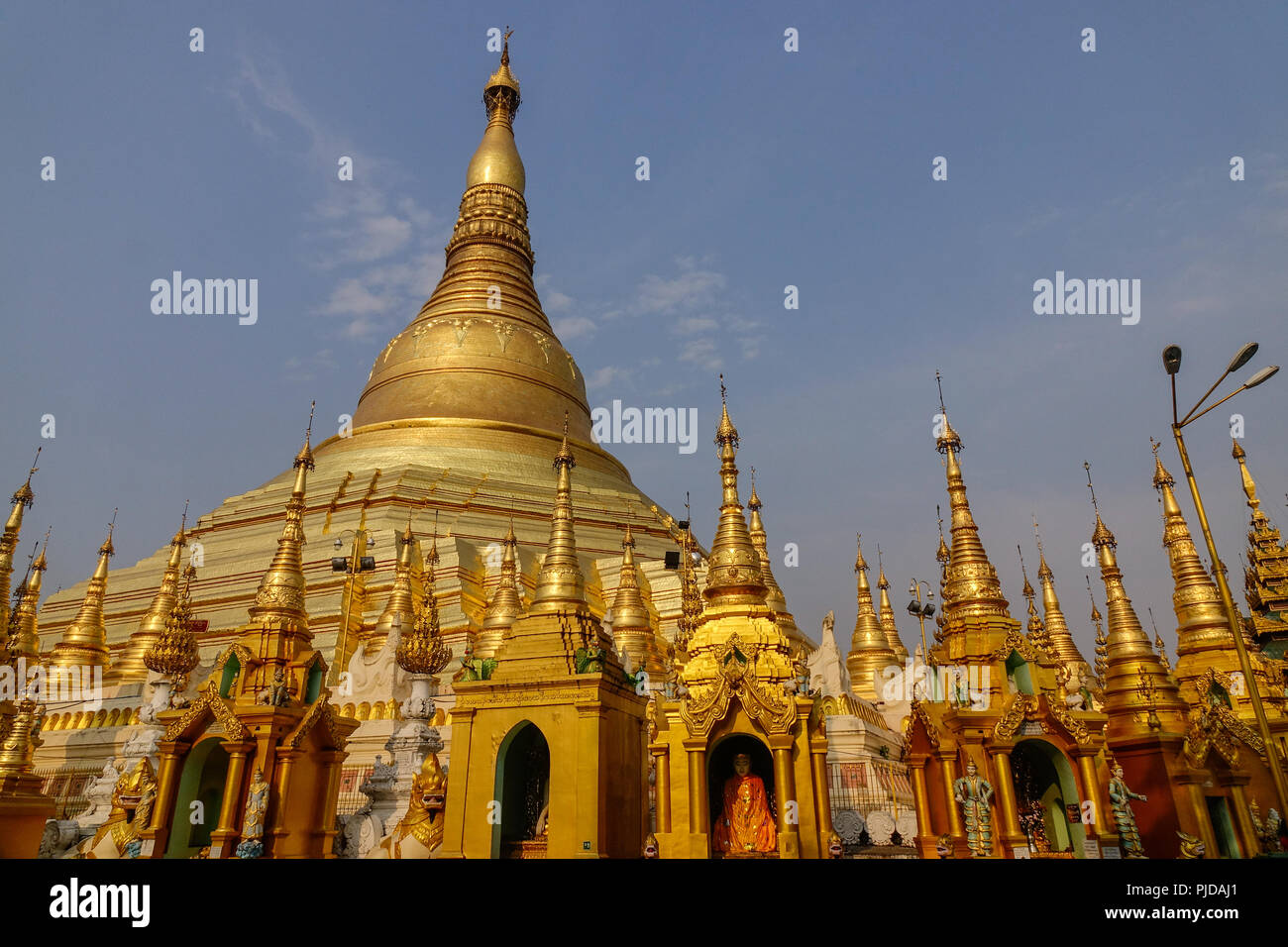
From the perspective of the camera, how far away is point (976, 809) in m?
10.3

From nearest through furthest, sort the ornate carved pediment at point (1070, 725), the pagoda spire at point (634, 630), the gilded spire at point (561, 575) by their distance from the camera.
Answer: the ornate carved pediment at point (1070, 725) → the gilded spire at point (561, 575) → the pagoda spire at point (634, 630)

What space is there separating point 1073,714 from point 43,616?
33239 mm

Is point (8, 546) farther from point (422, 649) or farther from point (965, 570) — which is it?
Result: point (965, 570)

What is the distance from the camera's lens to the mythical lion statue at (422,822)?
487 inches

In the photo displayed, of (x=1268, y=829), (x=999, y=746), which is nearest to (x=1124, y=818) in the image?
(x=999, y=746)

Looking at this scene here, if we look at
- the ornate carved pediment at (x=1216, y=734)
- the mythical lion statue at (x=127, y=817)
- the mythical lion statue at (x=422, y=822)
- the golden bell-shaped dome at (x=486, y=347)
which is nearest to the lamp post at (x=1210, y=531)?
the ornate carved pediment at (x=1216, y=734)

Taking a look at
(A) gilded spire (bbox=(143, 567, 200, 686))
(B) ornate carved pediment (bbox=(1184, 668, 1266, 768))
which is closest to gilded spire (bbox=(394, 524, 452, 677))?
(A) gilded spire (bbox=(143, 567, 200, 686))

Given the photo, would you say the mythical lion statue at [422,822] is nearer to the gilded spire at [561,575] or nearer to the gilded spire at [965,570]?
the gilded spire at [561,575]

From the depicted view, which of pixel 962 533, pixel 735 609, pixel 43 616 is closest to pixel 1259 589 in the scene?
pixel 962 533

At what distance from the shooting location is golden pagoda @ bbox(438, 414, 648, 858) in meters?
10.3

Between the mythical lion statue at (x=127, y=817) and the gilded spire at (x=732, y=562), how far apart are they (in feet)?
30.5

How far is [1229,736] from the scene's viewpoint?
547 inches

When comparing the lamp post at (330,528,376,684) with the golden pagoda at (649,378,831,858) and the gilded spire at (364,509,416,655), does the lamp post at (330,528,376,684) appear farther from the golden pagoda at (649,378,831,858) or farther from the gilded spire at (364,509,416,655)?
the golden pagoda at (649,378,831,858)
